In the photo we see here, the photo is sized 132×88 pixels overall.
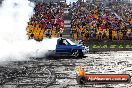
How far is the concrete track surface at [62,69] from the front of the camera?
18094mm

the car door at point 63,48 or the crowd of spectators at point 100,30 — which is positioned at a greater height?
the crowd of spectators at point 100,30

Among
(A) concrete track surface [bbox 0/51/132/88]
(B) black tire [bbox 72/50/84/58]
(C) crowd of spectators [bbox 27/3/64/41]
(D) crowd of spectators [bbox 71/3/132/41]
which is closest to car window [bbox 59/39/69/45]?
(B) black tire [bbox 72/50/84/58]

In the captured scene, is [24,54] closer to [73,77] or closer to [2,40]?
[2,40]

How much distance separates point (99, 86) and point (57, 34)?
57.4 ft

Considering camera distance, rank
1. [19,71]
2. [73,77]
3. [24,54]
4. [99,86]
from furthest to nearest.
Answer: [24,54]
[19,71]
[73,77]
[99,86]

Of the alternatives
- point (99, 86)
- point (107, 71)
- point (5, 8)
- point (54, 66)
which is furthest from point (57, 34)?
point (99, 86)

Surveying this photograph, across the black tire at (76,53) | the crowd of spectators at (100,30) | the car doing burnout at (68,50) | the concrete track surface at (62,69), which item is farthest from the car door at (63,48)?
the crowd of spectators at (100,30)

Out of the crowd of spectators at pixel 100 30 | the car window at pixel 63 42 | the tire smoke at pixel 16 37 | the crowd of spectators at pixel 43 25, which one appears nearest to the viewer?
Answer: the tire smoke at pixel 16 37

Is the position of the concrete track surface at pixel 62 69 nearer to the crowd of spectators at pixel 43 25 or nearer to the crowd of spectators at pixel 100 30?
the crowd of spectators at pixel 100 30

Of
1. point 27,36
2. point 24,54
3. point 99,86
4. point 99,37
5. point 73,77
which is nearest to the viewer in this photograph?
point 99,86

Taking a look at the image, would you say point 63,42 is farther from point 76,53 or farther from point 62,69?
point 62,69

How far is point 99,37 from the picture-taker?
3416 cm

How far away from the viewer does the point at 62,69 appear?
22.5 metres

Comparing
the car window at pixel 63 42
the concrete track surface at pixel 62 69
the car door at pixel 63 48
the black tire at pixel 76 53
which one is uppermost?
the car window at pixel 63 42
